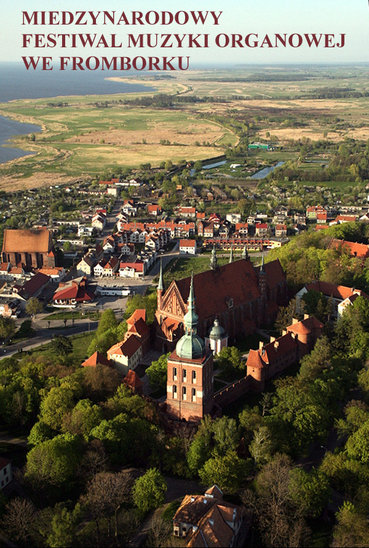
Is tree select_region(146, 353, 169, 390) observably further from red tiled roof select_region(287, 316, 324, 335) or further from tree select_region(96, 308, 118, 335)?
red tiled roof select_region(287, 316, 324, 335)

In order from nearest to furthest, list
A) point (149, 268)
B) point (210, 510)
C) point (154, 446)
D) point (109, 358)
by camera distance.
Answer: point (210, 510), point (154, 446), point (109, 358), point (149, 268)

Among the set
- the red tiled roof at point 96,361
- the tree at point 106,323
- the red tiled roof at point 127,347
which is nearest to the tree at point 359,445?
the red tiled roof at point 127,347

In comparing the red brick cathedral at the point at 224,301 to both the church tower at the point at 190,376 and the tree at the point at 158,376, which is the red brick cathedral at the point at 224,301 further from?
the church tower at the point at 190,376

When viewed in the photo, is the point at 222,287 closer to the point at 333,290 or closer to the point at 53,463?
the point at 333,290

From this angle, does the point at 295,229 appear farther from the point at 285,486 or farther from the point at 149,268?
the point at 285,486

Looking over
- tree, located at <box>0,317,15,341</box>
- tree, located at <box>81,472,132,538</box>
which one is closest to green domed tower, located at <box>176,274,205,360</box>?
tree, located at <box>81,472,132,538</box>

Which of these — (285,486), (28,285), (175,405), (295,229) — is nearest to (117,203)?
(295,229)

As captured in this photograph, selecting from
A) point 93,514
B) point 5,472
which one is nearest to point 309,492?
point 93,514
